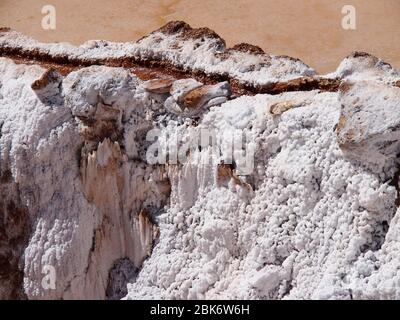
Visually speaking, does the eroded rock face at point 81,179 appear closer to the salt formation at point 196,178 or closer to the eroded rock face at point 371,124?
the salt formation at point 196,178

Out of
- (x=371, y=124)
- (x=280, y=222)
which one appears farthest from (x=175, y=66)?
(x=371, y=124)

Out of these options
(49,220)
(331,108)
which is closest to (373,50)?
(331,108)

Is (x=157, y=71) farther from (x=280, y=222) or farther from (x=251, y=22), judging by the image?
(x=251, y=22)

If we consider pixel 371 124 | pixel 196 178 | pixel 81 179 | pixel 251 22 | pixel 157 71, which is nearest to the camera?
pixel 371 124

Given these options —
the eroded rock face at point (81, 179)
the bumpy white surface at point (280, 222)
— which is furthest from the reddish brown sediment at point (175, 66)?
the eroded rock face at point (81, 179)
